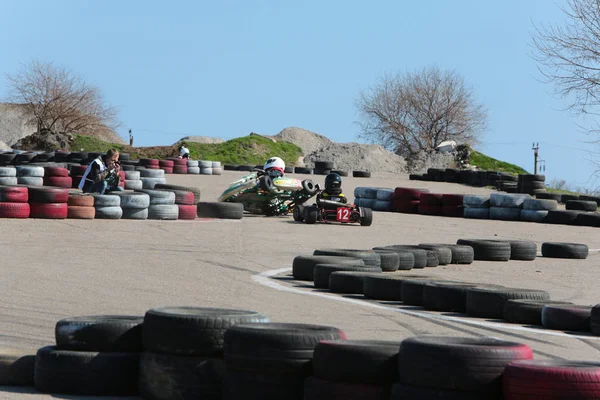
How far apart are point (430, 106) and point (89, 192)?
1996 inches

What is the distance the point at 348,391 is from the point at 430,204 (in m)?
19.1

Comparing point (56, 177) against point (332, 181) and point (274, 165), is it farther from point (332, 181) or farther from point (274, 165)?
point (332, 181)

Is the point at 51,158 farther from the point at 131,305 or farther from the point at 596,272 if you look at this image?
the point at 131,305

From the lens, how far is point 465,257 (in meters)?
13.3

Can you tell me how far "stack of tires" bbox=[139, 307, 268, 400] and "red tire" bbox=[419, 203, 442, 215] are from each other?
1851 cm

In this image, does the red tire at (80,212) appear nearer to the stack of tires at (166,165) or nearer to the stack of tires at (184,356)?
the stack of tires at (184,356)

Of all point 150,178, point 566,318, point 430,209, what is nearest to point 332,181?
point 430,209

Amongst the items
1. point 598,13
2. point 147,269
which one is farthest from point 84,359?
point 598,13

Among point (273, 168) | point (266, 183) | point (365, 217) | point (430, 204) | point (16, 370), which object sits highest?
point (273, 168)

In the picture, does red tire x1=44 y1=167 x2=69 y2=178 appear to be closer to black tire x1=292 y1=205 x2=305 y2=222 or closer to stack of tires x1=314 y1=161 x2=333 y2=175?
black tire x1=292 y1=205 x2=305 y2=222

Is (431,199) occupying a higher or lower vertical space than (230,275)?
higher

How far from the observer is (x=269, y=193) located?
19.6m

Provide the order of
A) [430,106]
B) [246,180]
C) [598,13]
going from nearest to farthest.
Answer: [246,180] < [598,13] < [430,106]

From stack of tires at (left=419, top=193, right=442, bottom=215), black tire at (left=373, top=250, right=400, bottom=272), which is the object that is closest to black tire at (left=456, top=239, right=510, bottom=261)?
black tire at (left=373, top=250, right=400, bottom=272)
